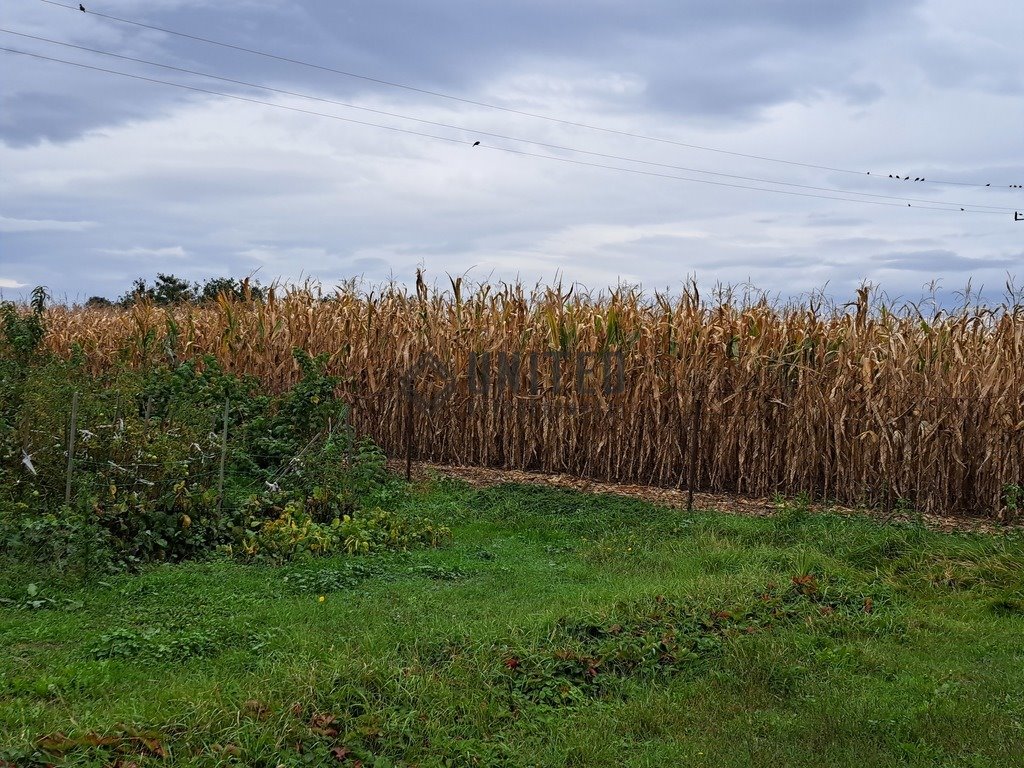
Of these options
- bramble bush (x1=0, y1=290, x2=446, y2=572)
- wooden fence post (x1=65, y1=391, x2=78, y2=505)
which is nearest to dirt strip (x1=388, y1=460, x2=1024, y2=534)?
bramble bush (x1=0, y1=290, x2=446, y2=572)

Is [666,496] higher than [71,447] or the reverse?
the reverse

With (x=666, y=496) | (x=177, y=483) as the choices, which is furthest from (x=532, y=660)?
(x=666, y=496)

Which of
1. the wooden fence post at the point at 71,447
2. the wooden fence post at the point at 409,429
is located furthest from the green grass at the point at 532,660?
the wooden fence post at the point at 409,429

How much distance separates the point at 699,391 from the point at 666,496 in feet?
5.06

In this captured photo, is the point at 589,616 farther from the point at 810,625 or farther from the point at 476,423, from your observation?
the point at 476,423

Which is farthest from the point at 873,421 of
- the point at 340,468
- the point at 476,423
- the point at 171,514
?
the point at 171,514

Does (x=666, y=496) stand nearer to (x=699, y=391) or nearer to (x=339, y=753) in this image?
(x=699, y=391)

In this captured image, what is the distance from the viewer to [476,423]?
561 inches

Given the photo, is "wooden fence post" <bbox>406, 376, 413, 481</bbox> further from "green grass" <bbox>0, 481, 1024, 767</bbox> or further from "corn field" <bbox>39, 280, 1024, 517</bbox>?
"green grass" <bbox>0, 481, 1024, 767</bbox>

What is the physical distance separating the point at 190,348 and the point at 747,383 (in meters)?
10.8

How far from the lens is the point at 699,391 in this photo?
12711 millimetres

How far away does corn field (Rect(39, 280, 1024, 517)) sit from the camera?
11.8 meters

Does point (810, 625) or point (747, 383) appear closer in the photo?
point (810, 625)

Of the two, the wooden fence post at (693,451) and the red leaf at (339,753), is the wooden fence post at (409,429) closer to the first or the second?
the wooden fence post at (693,451)
